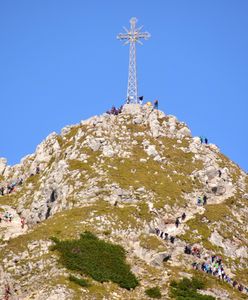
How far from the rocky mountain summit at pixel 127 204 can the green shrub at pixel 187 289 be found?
1.01 m

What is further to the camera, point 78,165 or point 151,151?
point 151,151

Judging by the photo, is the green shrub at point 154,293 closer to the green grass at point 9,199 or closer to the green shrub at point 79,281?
the green shrub at point 79,281

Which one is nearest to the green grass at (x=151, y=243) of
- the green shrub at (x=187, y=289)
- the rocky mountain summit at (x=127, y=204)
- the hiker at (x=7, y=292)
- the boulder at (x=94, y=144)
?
the rocky mountain summit at (x=127, y=204)

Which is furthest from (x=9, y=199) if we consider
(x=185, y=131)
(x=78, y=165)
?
(x=185, y=131)

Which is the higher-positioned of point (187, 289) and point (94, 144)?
point (94, 144)

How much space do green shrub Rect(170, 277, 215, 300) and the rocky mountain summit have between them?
3.31 feet

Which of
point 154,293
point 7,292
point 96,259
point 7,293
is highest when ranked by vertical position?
point 96,259

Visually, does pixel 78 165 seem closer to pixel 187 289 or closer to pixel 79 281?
pixel 79 281

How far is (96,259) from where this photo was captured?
85.8 metres

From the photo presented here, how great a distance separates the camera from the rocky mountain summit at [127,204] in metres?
82.6

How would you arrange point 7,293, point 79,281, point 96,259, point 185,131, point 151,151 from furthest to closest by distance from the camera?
point 185,131 → point 151,151 → point 96,259 → point 79,281 → point 7,293

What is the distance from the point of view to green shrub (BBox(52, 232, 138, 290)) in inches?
3216

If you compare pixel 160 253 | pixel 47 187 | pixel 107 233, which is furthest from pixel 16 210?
pixel 160 253

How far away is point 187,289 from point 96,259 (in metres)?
12.5
